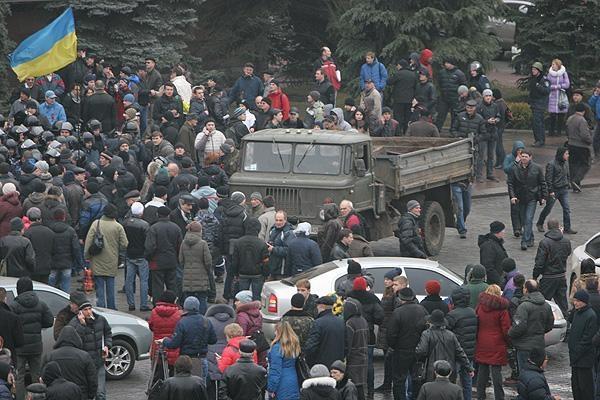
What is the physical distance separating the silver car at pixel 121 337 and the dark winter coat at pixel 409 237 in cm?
547

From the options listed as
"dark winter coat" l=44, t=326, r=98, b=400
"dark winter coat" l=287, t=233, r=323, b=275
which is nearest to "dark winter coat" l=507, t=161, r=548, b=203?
"dark winter coat" l=287, t=233, r=323, b=275

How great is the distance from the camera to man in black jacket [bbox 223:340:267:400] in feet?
56.6

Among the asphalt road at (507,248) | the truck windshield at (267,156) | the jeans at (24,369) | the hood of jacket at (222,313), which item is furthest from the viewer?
the truck windshield at (267,156)

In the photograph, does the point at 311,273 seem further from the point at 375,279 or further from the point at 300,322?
the point at 300,322

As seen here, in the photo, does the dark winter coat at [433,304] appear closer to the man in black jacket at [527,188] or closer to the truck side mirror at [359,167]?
the truck side mirror at [359,167]

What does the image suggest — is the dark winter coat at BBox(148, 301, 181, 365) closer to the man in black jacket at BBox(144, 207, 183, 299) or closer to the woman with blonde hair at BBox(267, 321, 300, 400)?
the woman with blonde hair at BBox(267, 321, 300, 400)

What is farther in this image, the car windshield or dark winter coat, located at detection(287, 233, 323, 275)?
dark winter coat, located at detection(287, 233, 323, 275)

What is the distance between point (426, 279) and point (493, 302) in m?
2.21

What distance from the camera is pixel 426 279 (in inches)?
858

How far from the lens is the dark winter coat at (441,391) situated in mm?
16594

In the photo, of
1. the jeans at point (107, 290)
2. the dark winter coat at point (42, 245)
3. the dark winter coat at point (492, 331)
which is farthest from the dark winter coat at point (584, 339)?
the dark winter coat at point (42, 245)

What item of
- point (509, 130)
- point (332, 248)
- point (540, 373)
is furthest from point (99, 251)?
point (509, 130)

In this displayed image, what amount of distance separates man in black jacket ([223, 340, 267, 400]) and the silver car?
3663 mm

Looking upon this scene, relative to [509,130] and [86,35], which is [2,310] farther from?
[509,130]
